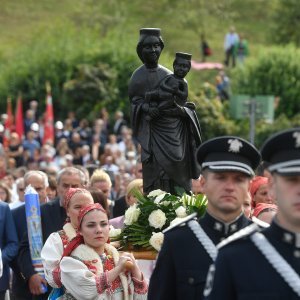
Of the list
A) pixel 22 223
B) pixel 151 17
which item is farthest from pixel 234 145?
pixel 151 17

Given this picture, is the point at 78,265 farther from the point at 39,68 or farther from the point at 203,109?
the point at 39,68

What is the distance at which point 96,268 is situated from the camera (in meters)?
10.5

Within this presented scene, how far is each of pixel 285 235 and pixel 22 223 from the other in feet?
28.2

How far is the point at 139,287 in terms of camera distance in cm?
1046

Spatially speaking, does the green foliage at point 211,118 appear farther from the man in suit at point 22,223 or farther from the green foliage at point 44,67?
the man in suit at point 22,223

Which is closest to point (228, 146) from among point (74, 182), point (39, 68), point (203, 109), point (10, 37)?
point (74, 182)

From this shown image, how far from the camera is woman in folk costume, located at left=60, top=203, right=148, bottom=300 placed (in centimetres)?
1035

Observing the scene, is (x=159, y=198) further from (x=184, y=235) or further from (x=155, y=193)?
(x=184, y=235)

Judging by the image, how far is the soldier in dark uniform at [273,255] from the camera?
6559 millimetres

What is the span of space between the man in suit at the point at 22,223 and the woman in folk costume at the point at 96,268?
10.2ft

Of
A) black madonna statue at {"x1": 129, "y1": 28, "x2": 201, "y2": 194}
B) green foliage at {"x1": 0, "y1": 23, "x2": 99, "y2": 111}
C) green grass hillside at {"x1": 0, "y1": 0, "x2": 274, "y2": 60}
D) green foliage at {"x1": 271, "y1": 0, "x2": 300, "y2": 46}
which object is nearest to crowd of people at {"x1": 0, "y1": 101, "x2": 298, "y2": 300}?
black madonna statue at {"x1": 129, "y1": 28, "x2": 201, "y2": 194}

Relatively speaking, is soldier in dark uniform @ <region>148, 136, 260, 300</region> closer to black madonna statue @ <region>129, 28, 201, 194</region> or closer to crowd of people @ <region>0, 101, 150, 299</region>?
black madonna statue @ <region>129, 28, 201, 194</region>

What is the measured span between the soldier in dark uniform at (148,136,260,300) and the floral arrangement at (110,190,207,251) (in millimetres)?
2200

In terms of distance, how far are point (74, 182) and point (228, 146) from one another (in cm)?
636
